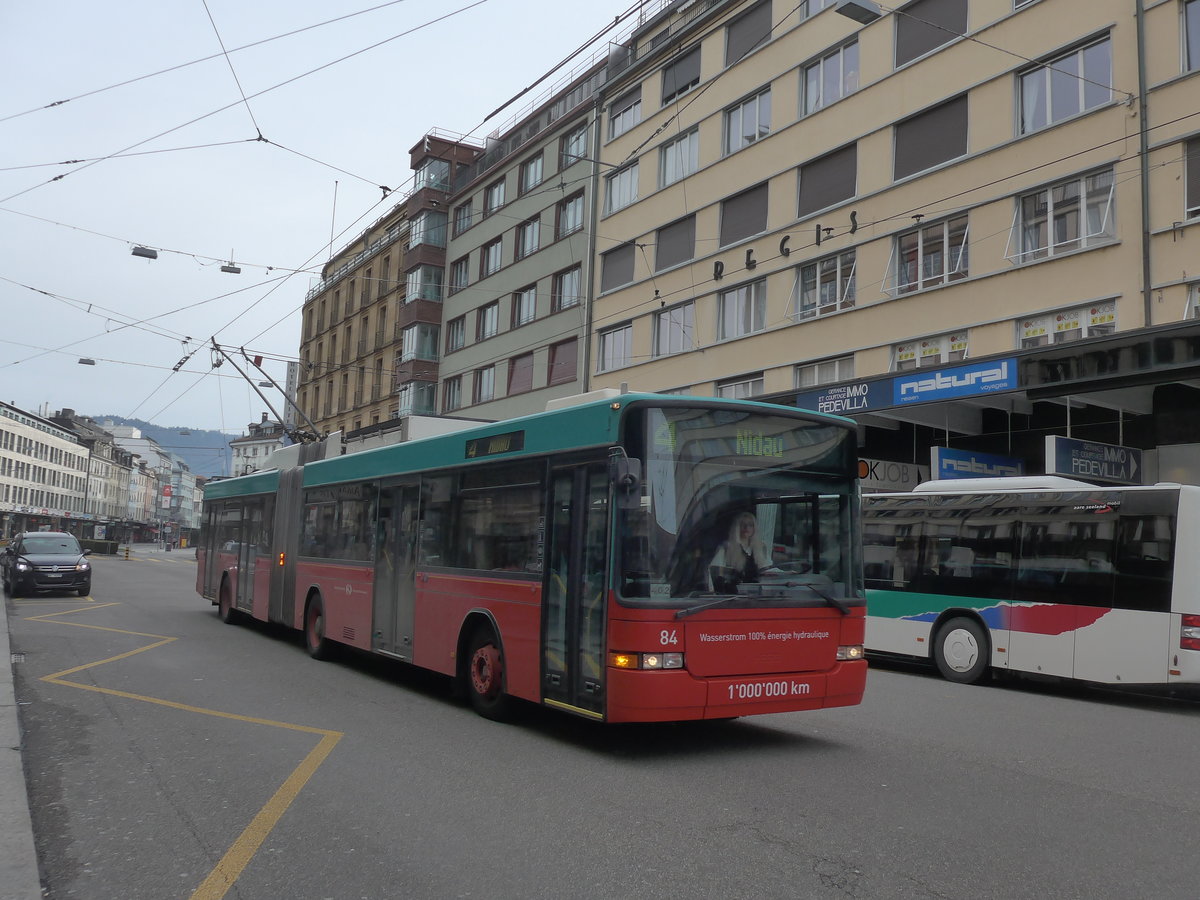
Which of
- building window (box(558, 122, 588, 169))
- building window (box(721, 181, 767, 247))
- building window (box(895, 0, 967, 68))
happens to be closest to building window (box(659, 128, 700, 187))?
building window (box(721, 181, 767, 247))

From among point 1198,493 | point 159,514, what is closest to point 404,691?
point 1198,493

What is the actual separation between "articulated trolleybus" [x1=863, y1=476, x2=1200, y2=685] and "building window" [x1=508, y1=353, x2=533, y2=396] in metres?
24.1

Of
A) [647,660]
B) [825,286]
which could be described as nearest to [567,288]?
[825,286]

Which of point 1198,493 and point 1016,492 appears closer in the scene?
point 1198,493

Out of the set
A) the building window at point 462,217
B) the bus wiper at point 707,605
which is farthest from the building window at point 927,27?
the building window at point 462,217

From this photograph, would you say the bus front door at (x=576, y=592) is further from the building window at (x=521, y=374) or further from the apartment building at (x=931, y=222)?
the building window at (x=521, y=374)

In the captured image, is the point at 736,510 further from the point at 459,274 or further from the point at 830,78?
the point at 459,274

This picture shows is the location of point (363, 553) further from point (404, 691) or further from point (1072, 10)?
point (1072, 10)

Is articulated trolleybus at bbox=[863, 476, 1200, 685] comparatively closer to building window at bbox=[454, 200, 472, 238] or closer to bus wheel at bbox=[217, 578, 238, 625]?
bus wheel at bbox=[217, 578, 238, 625]

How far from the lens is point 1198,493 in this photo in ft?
37.5

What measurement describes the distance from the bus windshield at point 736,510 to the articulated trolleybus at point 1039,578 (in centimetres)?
536

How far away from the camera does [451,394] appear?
147 feet

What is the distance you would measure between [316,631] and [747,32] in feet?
71.5

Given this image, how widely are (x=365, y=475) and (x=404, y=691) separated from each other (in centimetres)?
282
